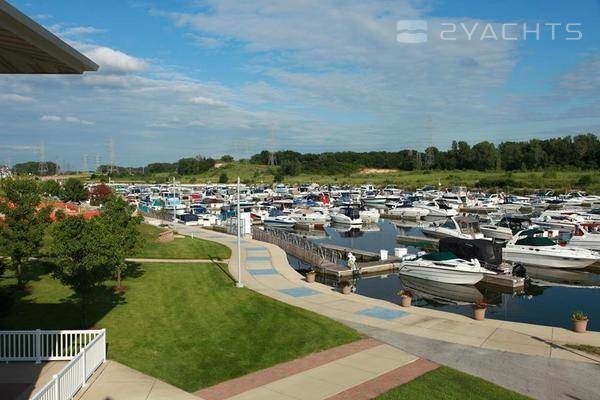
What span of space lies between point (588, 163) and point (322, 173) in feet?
271

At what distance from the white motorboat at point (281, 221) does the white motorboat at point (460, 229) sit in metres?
18.7

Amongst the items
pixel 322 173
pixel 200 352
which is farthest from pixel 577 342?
pixel 322 173

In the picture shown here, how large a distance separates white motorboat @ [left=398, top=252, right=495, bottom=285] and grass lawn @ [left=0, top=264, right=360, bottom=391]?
1289 centimetres

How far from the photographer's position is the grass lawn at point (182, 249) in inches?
1398

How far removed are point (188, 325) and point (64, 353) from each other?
4.56 meters

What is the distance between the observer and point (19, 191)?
2288cm

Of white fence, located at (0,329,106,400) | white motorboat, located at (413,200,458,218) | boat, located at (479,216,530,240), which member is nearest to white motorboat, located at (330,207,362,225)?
white motorboat, located at (413,200,458,218)

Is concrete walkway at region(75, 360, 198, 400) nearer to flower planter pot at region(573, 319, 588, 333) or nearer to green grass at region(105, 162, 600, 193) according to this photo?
flower planter pot at region(573, 319, 588, 333)

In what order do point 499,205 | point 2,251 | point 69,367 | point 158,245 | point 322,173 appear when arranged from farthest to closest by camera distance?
point 322,173 → point 499,205 → point 158,245 → point 2,251 → point 69,367

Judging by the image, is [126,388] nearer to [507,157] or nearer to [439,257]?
[439,257]

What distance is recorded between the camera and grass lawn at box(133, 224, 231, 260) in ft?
116

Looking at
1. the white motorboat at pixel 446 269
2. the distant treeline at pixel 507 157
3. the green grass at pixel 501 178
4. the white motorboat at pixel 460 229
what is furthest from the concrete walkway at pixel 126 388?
the distant treeline at pixel 507 157

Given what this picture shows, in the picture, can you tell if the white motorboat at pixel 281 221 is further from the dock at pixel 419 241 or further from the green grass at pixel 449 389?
the green grass at pixel 449 389

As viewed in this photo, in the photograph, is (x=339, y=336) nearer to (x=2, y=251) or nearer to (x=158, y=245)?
(x=2, y=251)
